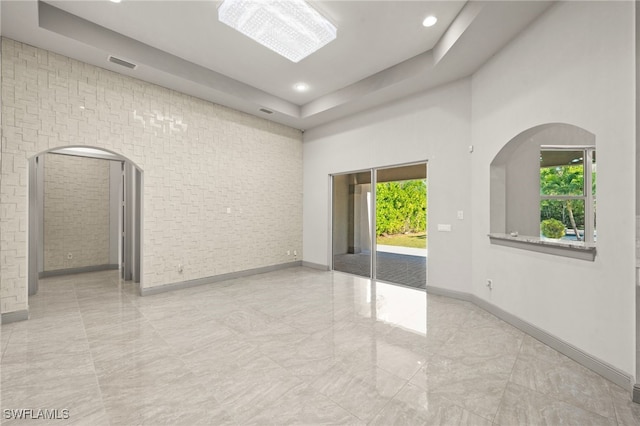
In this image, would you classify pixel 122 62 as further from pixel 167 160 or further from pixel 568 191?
pixel 568 191

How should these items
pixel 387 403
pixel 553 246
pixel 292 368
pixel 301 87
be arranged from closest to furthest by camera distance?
pixel 387 403 < pixel 292 368 < pixel 553 246 < pixel 301 87

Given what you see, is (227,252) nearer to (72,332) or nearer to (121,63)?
(72,332)

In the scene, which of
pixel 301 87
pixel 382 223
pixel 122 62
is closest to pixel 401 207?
pixel 382 223

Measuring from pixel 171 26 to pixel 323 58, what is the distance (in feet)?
7.01

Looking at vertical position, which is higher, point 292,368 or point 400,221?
point 400,221

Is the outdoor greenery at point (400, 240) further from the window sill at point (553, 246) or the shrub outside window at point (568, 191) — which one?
the shrub outside window at point (568, 191)

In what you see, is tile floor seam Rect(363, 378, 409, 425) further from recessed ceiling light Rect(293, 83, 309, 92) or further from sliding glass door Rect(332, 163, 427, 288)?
recessed ceiling light Rect(293, 83, 309, 92)

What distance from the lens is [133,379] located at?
7.02ft

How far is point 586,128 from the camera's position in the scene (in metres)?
2.40

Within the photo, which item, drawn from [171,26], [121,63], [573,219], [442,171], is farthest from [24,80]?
[573,219]

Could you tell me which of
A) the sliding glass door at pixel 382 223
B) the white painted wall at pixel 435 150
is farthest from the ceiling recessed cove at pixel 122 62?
the sliding glass door at pixel 382 223

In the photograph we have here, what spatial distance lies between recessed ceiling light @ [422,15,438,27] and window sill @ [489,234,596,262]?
286 centimetres

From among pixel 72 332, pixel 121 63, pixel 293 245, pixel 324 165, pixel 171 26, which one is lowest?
pixel 72 332

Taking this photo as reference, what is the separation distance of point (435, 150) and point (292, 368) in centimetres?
399
